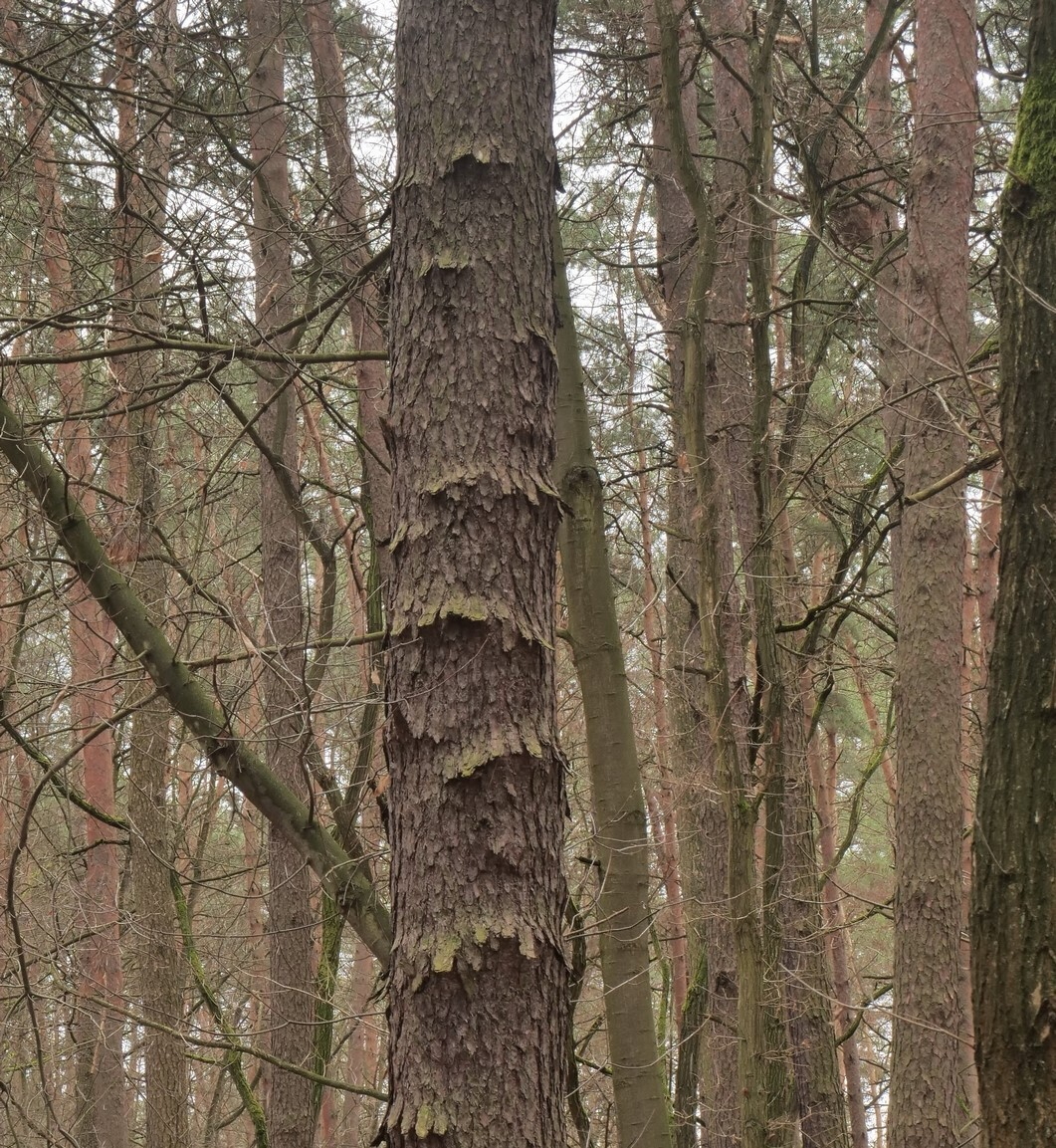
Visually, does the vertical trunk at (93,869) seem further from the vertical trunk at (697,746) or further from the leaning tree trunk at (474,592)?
the leaning tree trunk at (474,592)

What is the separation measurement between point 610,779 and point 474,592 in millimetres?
1434

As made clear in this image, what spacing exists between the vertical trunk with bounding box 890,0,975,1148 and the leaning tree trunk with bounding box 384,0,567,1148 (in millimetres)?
3119

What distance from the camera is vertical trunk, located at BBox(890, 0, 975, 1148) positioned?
201 inches

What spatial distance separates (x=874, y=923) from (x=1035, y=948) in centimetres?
1775

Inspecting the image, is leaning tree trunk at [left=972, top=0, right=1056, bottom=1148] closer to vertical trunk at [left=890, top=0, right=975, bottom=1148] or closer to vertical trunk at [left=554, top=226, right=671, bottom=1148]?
vertical trunk at [left=554, top=226, right=671, bottom=1148]

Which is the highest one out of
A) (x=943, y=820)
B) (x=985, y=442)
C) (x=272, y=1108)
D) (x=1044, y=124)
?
(x=985, y=442)

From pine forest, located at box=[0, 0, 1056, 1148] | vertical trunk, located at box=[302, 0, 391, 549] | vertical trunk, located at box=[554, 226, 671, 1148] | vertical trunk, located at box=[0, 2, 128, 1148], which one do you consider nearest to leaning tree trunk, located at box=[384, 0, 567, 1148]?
pine forest, located at box=[0, 0, 1056, 1148]

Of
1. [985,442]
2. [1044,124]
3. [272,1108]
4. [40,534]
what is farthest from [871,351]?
[272,1108]

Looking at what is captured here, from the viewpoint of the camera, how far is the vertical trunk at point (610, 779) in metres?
3.18

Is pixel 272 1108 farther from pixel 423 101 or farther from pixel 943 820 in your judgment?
pixel 423 101

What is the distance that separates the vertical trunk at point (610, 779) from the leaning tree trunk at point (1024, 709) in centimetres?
96

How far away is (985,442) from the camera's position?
5.65 metres

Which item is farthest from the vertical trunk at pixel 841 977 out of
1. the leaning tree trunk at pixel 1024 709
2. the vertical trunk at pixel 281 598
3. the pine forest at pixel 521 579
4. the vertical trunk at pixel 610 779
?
the leaning tree trunk at pixel 1024 709

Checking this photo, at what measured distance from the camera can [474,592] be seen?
2150 mm
